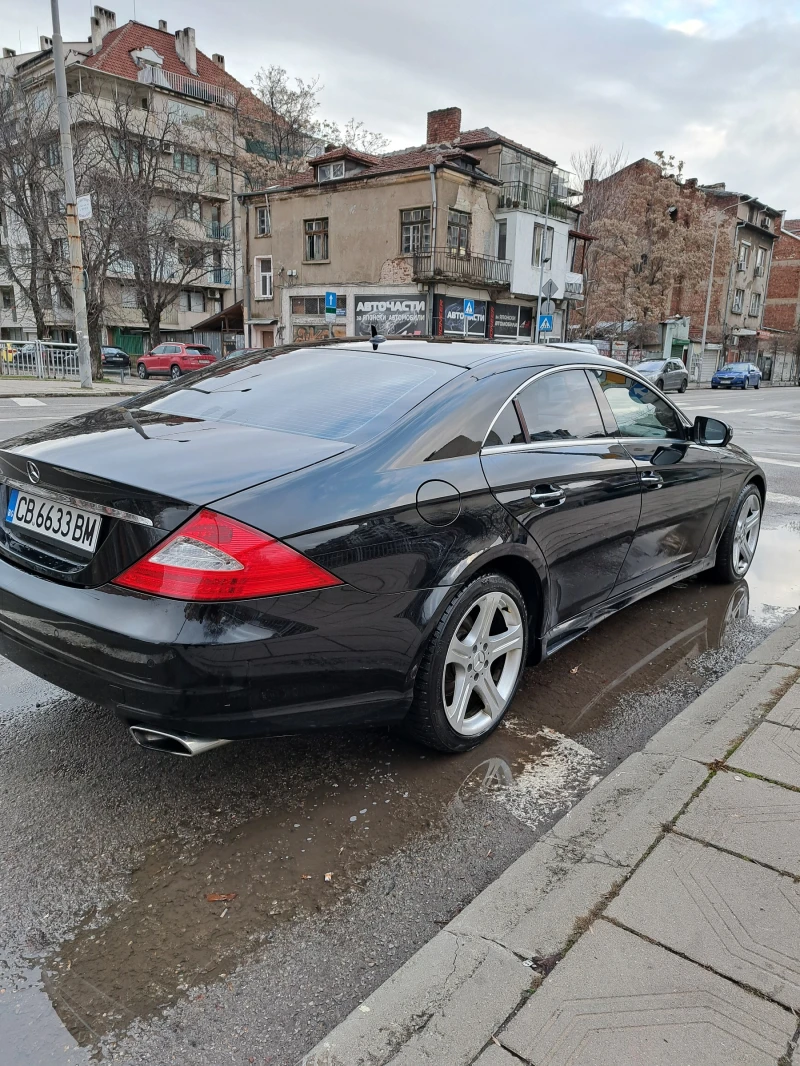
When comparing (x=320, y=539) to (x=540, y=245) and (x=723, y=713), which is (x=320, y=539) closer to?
(x=723, y=713)

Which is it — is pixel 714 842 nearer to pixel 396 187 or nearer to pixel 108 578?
pixel 108 578

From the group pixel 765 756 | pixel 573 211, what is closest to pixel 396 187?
pixel 573 211

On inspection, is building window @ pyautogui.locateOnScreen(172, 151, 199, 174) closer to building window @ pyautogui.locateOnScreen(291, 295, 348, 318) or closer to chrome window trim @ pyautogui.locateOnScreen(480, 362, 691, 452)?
building window @ pyautogui.locateOnScreen(291, 295, 348, 318)

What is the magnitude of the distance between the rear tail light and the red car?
3328 centimetres

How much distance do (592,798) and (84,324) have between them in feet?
70.9

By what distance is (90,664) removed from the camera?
2250mm

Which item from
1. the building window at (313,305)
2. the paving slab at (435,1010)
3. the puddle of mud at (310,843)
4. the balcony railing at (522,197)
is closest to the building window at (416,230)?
the building window at (313,305)

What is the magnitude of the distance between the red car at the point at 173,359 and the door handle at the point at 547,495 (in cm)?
3260

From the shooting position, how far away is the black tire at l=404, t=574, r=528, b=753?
8.71ft

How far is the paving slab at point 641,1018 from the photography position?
5.18ft

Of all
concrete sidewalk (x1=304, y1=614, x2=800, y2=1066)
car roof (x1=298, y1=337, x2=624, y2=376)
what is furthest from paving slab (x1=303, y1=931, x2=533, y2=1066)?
car roof (x1=298, y1=337, x2=624, y2=376)

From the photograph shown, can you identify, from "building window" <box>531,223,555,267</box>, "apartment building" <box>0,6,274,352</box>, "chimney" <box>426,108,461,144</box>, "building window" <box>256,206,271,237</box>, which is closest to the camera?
"building window" <box>531,223,555,267</box>

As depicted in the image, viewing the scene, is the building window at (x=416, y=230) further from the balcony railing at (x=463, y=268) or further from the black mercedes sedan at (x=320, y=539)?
the black mercedes sedan at (x=320, y=539)

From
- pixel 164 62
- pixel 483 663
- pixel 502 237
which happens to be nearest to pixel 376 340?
pixel 483 663
